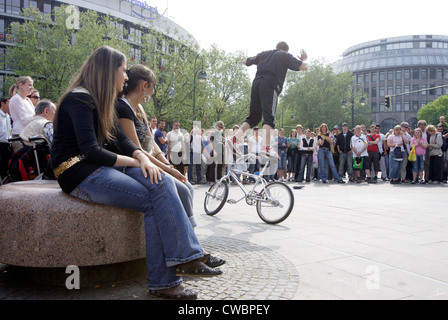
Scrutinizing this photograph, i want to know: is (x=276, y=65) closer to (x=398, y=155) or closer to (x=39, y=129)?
(x=39, y=129)

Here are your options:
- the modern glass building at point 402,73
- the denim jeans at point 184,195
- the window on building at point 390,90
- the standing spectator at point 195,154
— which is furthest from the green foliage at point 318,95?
the denim jeans at point 184,195

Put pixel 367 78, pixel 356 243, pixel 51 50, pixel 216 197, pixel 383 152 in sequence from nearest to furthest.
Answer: pixel 356 243
pixel 216 197
pixel 383 152
pixel 51 50
pixel 367 78

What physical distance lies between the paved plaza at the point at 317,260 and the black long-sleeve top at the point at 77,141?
3.08 feet

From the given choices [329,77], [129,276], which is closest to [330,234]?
[129,276]

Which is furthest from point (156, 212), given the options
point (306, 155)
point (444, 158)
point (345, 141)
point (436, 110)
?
point (436, 110)

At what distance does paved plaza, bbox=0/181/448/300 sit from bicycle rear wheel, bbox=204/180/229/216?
0.18m

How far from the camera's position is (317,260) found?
3.81 metres

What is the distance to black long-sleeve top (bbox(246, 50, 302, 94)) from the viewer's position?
21.7 ft

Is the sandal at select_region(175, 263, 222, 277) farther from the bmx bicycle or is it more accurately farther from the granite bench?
the bmx bicycle

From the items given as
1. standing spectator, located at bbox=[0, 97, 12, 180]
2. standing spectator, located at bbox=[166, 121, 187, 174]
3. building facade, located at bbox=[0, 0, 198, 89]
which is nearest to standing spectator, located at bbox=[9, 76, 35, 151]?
standing spectator, located at bbox=[0, 97, 12, 180]

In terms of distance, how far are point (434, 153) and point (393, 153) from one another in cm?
146

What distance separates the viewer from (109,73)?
3066mm

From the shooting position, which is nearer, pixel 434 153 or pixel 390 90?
pixel 434 153
